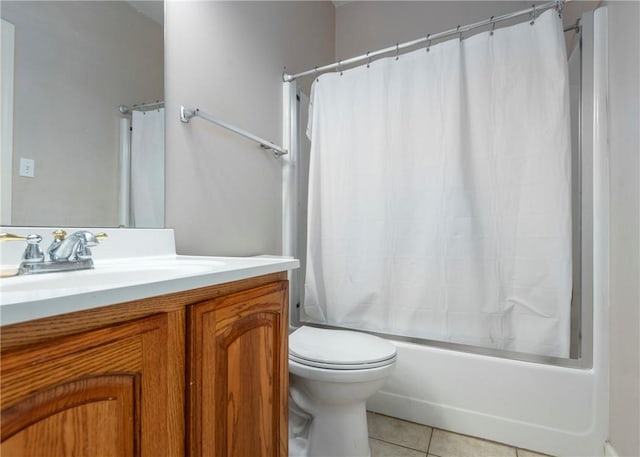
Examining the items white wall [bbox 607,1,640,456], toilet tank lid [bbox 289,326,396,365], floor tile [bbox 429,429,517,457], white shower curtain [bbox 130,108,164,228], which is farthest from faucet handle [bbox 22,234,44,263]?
white wall [bbox 607,1,640,456]

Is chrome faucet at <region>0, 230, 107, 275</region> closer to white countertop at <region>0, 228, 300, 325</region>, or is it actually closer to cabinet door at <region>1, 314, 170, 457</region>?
white countertop at <region>0, 228, 300, 325</region>

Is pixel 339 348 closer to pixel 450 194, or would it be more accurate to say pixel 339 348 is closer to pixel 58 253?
pixel 450 194

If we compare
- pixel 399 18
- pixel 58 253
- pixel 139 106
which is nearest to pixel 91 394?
pixel 58 253

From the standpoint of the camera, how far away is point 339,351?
115 cm

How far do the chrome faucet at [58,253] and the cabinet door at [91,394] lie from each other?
15.6 inches

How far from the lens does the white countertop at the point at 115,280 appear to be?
0.39 metres

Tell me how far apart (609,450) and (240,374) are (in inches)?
57.1

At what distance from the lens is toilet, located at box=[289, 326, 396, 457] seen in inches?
42.0

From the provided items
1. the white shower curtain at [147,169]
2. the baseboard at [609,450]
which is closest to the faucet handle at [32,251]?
the white shower curtain at [147,169]

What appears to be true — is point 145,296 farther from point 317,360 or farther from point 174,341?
point 317,360

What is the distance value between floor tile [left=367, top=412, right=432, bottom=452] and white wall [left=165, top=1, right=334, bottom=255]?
1.01 metres

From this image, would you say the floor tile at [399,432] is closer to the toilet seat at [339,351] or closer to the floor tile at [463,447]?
the floor tile at [463,447]

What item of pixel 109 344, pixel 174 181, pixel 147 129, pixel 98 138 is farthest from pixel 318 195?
pixel 109 344

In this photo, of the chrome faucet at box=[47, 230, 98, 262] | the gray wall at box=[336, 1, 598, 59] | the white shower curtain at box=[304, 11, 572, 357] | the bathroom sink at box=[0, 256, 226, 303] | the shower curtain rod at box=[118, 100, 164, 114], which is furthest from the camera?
the gray wall at box=[336, 1, 598, 59]
